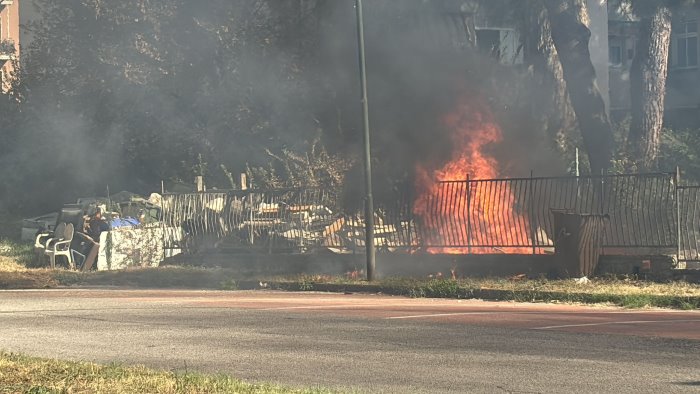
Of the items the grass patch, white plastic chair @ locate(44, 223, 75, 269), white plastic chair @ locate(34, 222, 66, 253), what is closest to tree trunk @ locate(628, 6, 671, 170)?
white plastic chair @ locate(44, 223, 75, 269)

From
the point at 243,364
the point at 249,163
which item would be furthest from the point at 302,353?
the point at 249,163

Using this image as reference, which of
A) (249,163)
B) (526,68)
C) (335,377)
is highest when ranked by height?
(526,68)

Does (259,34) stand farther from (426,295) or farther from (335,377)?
(335,377)

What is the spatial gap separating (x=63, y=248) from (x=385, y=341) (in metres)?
16.8

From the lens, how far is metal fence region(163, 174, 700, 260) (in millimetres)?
20859

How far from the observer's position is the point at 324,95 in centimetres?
3375

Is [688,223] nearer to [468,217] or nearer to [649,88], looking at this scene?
[468,217]

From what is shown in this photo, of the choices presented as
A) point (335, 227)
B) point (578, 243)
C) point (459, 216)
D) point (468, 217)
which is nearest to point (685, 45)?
point (335, 227)

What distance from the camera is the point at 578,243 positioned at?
19859 mm

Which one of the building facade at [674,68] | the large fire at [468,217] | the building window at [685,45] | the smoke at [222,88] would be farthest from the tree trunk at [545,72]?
the building window at [685,45]

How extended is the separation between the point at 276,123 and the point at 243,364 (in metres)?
25.4

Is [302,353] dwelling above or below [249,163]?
below

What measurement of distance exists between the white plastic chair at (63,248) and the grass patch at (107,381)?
56.5 feet

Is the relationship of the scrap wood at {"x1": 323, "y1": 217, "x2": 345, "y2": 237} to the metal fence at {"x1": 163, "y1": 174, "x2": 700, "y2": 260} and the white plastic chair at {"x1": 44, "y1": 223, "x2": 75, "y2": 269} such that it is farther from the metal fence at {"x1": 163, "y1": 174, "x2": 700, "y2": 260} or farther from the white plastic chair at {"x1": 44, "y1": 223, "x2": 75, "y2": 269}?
the white plastic chair at {"x1": 44, "y1": 223, "x2": 75, "y2": 269}
